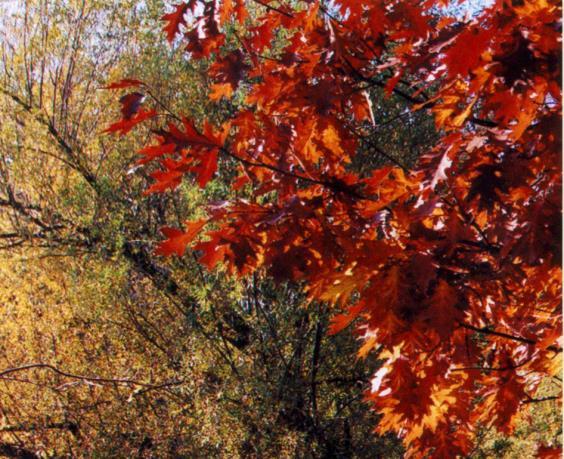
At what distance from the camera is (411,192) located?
1673mm

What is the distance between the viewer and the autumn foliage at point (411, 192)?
136 cm

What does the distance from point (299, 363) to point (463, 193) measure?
2604 millimetres

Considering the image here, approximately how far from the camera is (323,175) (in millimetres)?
1713

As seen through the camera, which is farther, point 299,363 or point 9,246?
point 9,246

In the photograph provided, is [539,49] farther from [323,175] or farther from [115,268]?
[115,268]

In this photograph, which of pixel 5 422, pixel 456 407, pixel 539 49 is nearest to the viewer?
pixel 539 49

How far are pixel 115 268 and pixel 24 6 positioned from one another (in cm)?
245

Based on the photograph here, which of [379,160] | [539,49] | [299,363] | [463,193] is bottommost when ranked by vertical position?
[539,49]

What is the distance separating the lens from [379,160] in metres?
4.67

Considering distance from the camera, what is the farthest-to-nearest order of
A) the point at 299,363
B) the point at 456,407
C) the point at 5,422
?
1. the point at 5,422
2. the point at 299,363
3. the point at 456,407

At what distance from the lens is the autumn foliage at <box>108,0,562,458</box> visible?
53.6 inches

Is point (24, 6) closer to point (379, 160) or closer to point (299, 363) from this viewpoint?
point (379, 160)

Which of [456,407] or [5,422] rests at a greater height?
[5,422]

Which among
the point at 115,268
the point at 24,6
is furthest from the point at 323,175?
the point at 24,6
